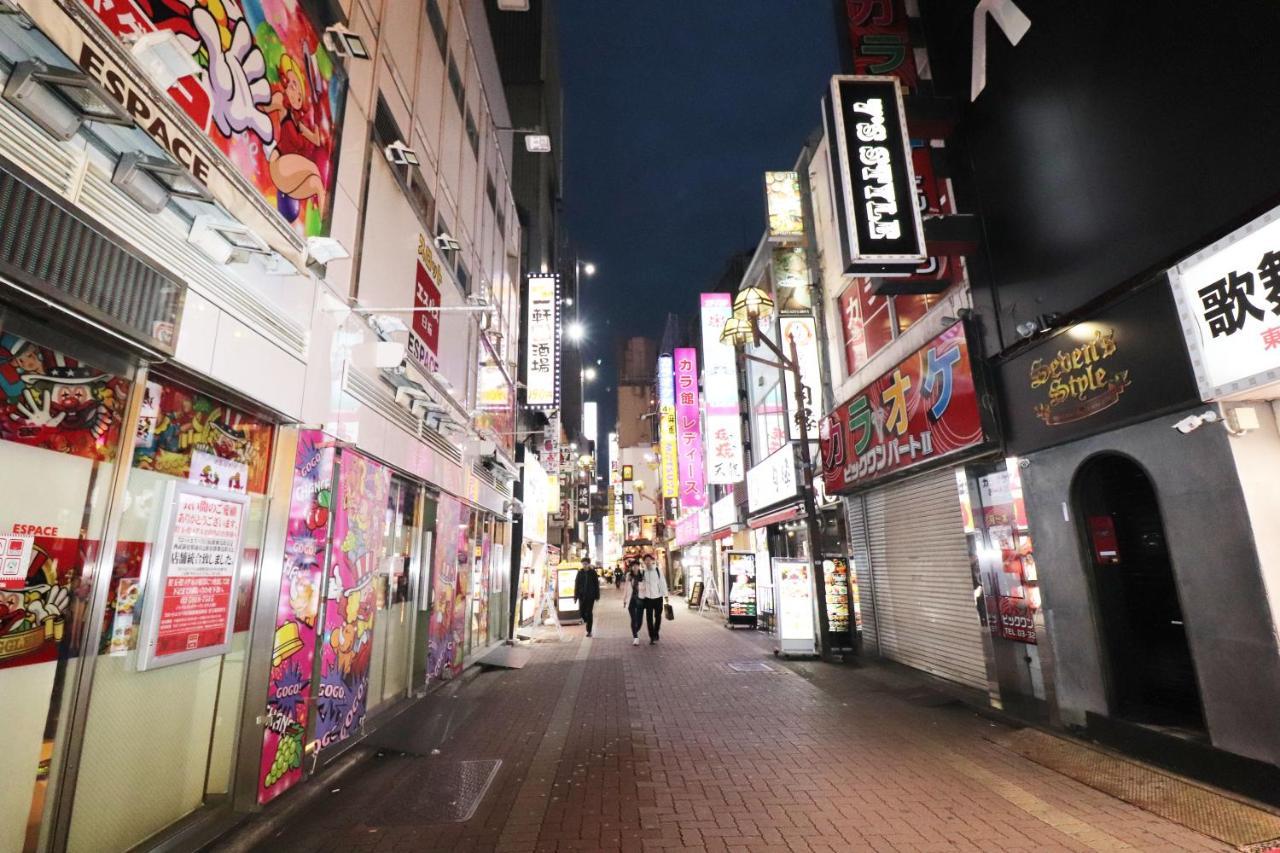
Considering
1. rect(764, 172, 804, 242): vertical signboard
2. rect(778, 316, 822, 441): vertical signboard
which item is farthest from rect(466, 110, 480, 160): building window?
rect(778, 316, 822, 441): vertical signboard

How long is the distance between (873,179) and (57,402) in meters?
8.68

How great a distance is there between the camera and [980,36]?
775 cm

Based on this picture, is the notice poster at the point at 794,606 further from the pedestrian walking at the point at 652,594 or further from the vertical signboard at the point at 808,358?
the pedestrian walking at the point at 652,594

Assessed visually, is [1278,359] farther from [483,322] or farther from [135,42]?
[483,322]

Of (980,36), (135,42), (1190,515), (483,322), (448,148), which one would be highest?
(448,148)

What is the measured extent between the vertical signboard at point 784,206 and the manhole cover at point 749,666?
961 cm

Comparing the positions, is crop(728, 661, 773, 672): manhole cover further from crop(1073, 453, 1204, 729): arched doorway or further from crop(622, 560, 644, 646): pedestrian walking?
crop(1073, 453, 1204, 729): arched doorway

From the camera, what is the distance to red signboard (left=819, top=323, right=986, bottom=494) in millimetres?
8219

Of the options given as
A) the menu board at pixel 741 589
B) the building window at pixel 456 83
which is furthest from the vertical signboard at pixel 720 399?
the building window at pixel 456 83

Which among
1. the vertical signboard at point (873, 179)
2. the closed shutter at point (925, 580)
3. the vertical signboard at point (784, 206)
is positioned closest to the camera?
the vertical signboard at point (873, 179)

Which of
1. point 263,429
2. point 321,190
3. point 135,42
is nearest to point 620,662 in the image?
point 263,429

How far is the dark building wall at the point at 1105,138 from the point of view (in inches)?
191

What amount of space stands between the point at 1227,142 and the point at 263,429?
868cm

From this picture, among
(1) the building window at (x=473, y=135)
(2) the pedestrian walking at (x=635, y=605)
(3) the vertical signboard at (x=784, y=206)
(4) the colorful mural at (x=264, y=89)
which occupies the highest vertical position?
(1) the building window at (x=473, y=135)
